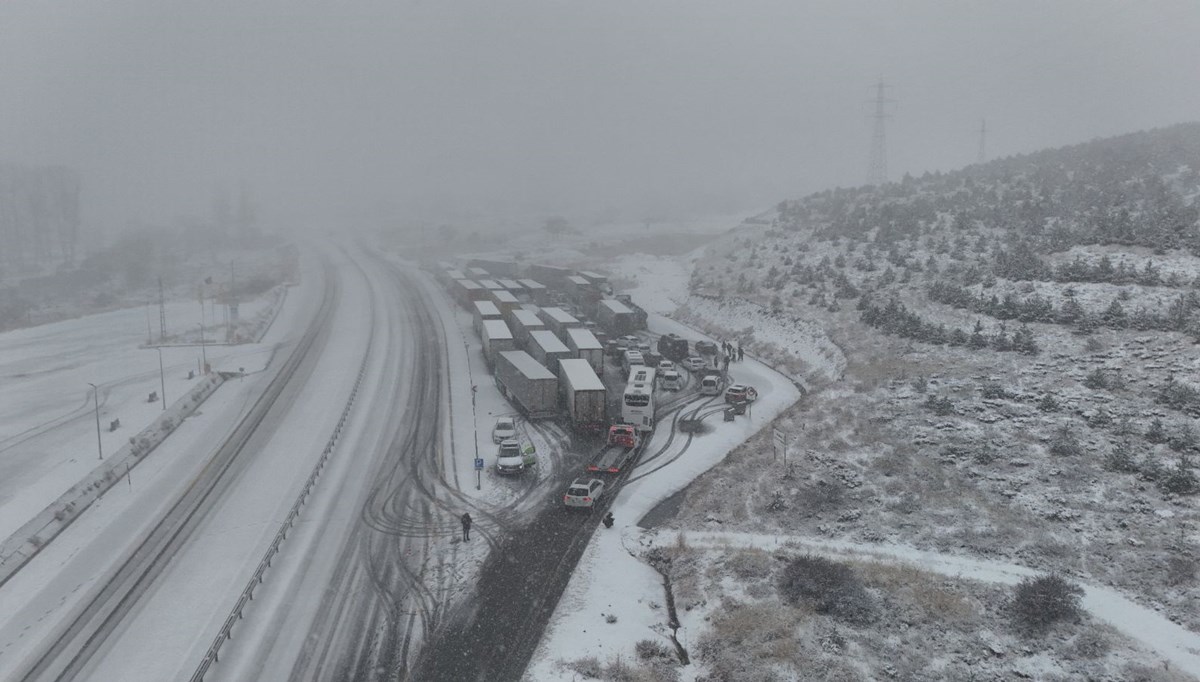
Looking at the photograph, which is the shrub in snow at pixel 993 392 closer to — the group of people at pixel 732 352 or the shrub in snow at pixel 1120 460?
the shrub in snow at pixel 1120 460

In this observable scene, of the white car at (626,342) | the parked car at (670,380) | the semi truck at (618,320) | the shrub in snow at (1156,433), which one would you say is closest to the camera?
the shrub in snow at (1156,433)

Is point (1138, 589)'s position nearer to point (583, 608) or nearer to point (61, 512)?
point (583, 608)

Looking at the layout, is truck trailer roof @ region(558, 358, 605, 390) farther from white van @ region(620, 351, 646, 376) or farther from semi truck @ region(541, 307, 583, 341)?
semi truck @ region(541, 307, 583, 341)

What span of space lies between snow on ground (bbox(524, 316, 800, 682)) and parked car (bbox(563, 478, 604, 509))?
1.13 meters

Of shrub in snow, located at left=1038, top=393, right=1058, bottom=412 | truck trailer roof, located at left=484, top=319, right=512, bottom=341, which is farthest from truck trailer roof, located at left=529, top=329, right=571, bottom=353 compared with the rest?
shrub in snow, located at left=1038, top=393, right=1058, bottom=412

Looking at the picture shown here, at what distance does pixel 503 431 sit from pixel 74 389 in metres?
37.0

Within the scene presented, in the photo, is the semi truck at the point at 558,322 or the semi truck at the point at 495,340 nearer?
the semi truck at the point at 495,340

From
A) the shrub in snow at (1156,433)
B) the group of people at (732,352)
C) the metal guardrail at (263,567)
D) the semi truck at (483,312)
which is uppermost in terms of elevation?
the semi truck at (483,312)

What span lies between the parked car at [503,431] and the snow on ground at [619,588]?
26.7 feet

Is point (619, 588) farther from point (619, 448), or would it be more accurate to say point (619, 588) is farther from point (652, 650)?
point (619, 448)

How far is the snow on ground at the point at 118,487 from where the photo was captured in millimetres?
23578

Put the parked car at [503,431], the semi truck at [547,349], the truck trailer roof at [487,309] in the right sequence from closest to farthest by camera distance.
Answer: the parked car at [503,431] → the semi truck at [547,349] → the truck trailer roof at [487,309]

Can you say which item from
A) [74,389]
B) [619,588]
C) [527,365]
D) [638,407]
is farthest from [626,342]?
[74,389]

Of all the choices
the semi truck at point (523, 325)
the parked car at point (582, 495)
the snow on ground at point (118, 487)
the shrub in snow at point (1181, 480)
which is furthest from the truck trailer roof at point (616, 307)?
the shrub in snow at point (1181, 480)
